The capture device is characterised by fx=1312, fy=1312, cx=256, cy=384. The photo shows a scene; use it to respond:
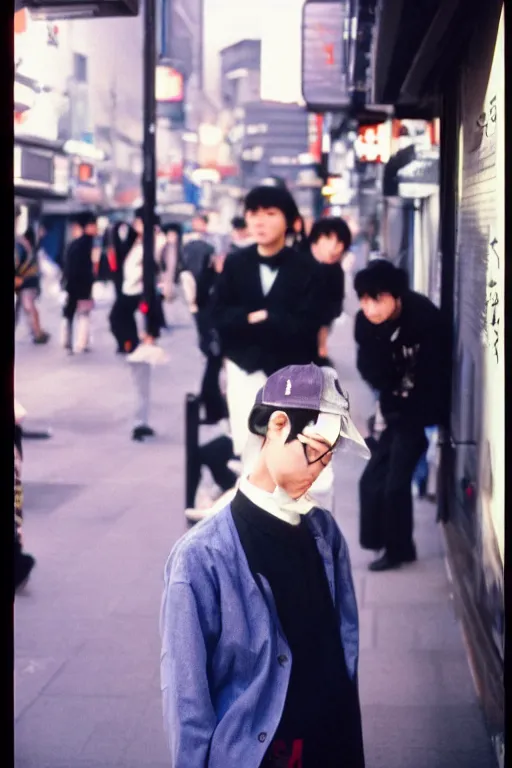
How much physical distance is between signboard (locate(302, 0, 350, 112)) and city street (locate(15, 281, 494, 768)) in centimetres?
461

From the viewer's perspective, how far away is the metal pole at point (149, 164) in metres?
10.9

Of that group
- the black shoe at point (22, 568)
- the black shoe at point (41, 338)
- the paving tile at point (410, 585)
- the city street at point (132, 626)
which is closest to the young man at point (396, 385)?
the paving tile at point (410, 585)

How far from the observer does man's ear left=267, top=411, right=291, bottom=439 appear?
3.26 meters

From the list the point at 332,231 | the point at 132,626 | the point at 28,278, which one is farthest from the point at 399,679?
the point at 28,278

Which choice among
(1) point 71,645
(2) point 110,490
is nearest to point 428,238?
(2) point 110,490

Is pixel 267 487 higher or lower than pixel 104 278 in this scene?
lower

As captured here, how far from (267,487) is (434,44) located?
3.73 metres

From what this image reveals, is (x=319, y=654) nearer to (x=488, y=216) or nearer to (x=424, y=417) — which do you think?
(x=488, y=216)

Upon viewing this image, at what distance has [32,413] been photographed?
14.3 meters

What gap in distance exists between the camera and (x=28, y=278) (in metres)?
19.0

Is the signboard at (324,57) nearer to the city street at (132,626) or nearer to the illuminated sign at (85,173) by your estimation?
the city street at (132,626)

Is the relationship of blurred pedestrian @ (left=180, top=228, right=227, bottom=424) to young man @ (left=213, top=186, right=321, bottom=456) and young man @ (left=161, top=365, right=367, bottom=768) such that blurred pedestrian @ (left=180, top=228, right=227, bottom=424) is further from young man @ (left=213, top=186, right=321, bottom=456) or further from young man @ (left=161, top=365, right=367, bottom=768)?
young man @ (left=161, top=365, right=367, bottom=768)

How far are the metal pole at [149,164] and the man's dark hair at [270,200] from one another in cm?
438

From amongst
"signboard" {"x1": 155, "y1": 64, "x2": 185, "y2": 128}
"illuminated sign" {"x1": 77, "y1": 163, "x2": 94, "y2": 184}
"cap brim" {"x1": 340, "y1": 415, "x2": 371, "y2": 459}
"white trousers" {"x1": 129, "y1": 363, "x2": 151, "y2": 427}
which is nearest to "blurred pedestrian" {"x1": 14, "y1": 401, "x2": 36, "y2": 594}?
"cap brim" {"x1": 340, "y1": 415, "x2": 371, "y2": 459}
